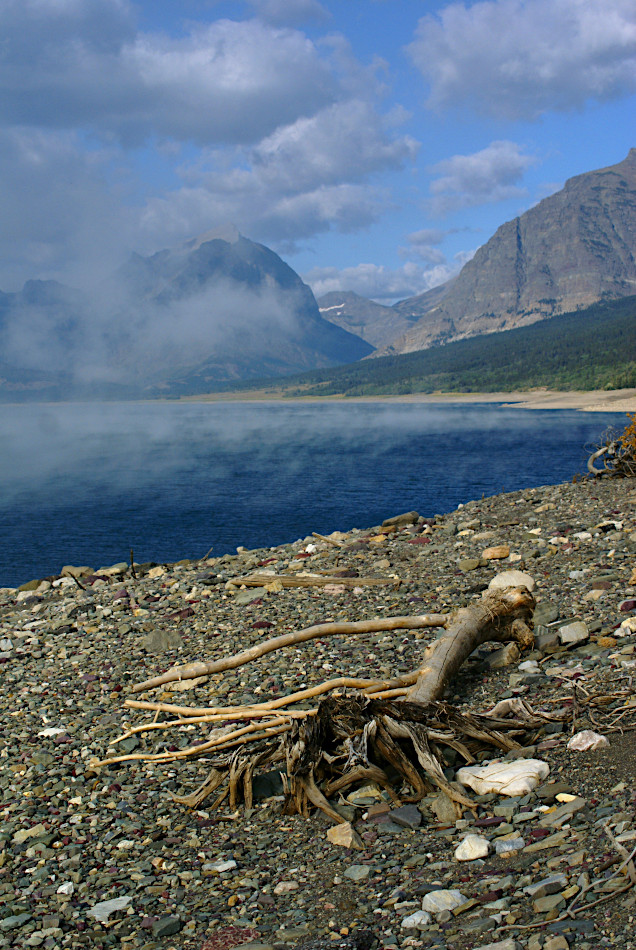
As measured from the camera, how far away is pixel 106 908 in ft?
19.2

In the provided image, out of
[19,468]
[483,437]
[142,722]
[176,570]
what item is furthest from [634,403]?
[142,722]

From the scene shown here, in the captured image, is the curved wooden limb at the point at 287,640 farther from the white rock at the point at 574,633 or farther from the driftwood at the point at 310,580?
the driftwood at the point at 310,580

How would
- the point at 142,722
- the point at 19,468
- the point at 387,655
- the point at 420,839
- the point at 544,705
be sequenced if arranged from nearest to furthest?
the point at 420,839 → the point at 544,705 → the point at 142,722 → the point at 387,655 → the point at 19,468

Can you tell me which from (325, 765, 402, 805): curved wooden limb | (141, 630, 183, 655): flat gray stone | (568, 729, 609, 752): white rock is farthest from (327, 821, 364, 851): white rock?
(141, 630, 183, 655): flat gray stone

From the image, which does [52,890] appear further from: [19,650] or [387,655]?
[19,650]

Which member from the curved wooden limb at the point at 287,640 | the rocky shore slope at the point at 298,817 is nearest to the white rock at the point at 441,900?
the rocky shore slope at the point at 298,817

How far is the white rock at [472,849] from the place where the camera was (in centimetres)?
562

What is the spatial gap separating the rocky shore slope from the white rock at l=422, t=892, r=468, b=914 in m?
0.01

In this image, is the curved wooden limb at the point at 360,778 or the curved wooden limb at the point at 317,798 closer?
the curved wooden limb at the point at 317,798

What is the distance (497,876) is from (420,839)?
955 millimetres

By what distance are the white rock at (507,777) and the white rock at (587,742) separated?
1.26 feet

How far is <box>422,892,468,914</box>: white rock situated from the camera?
5059 millimetres

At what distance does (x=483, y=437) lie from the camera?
92562 millimetres

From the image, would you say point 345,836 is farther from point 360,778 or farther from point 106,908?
point 106,908
